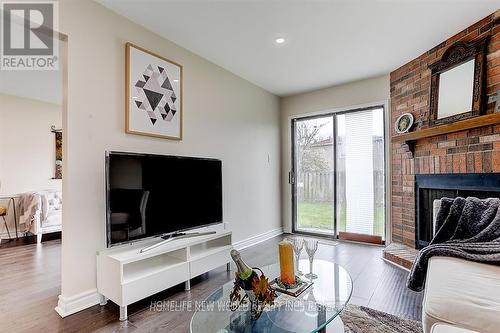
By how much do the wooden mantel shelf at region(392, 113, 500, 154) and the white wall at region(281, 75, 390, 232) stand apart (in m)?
0.51

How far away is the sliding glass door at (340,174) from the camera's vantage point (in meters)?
3.96

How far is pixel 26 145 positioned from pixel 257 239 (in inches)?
170

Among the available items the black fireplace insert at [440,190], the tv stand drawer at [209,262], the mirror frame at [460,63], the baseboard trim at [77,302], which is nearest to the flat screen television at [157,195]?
the tv stand drawer at [209,262]

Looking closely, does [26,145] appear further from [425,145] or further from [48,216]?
[425,145]

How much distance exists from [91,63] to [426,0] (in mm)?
2828

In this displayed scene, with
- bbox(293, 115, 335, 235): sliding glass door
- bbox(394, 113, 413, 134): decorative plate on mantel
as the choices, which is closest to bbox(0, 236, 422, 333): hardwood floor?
bbox(293, 115, 335, 235): sliding glass door

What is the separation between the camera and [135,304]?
217 centimetres

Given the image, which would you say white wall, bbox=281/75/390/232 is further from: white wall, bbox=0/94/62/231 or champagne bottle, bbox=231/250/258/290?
white wall, bbox=0/94/62/231

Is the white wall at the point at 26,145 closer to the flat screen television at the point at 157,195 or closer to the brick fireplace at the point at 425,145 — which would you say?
the flat screen television at the point at 157,195

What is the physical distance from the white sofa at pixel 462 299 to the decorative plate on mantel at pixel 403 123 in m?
2.09

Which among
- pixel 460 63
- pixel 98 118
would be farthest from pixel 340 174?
pixel 98 118

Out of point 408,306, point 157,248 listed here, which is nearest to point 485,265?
point 408,306

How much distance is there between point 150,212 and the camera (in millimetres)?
2281

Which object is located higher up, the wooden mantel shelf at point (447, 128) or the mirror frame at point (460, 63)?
the mirror frame at point (460, 63)
